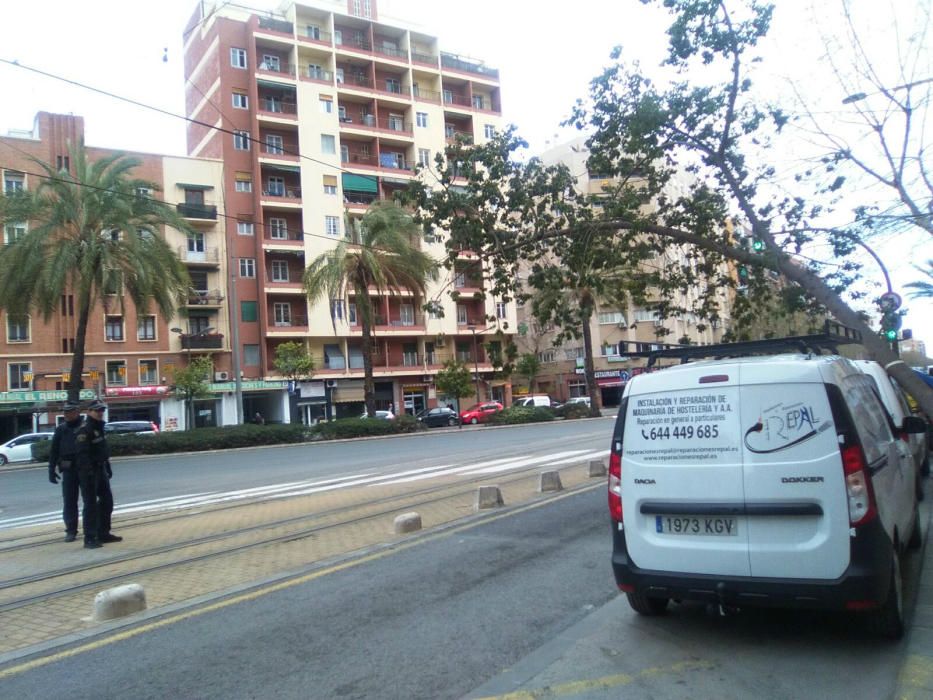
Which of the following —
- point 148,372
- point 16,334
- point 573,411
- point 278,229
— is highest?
point 278,229

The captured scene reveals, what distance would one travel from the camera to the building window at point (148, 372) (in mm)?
46906

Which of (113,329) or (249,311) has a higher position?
(249,311)

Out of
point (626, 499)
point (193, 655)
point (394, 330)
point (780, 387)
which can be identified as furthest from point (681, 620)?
point (394, 330)

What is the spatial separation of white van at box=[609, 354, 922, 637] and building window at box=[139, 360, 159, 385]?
4702 cm

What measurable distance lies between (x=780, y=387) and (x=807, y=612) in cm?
190

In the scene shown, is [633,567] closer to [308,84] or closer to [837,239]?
[837,239]

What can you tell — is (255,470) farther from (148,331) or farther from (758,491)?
(148,331)

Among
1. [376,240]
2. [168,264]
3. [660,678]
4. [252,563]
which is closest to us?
[660,678]

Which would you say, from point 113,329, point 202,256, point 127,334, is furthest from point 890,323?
point 113,329

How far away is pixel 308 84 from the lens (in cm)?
5197

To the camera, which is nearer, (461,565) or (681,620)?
(681,620)

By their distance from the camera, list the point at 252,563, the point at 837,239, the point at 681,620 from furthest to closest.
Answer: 1. the point at 837,239
2. the point at 252,563
3. the point at 681,620

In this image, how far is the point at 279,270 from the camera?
50.8 metres

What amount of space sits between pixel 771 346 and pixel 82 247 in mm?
27219
